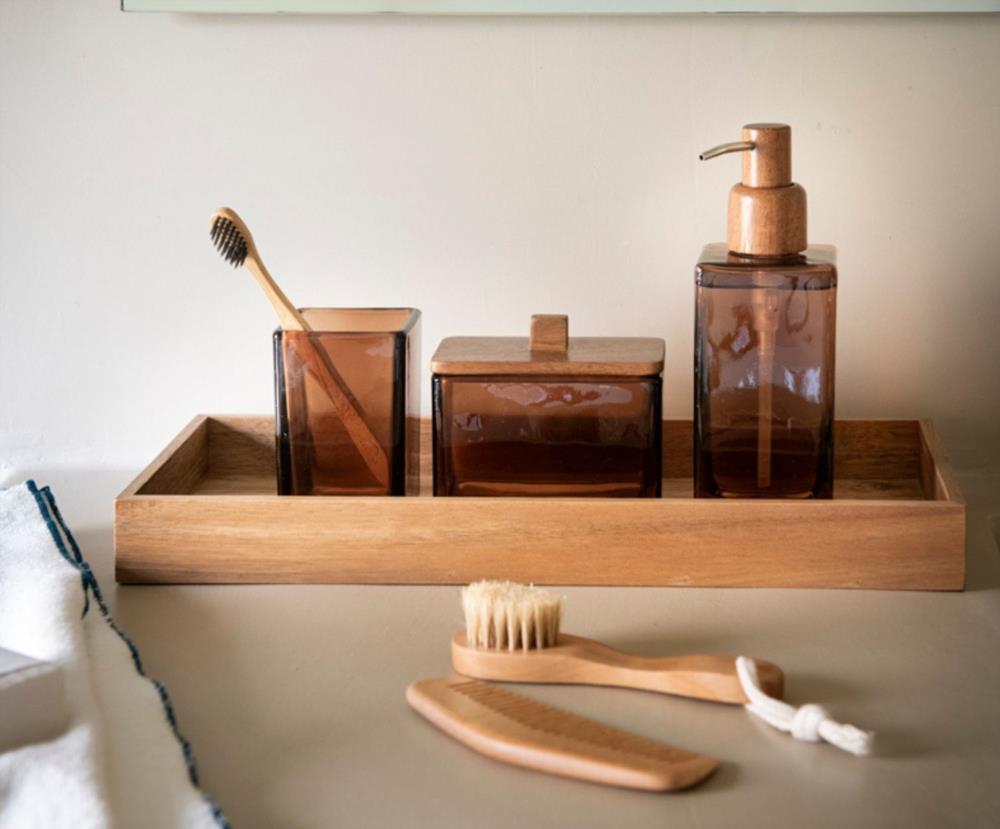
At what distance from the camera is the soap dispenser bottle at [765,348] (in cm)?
93

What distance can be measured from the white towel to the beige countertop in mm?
21

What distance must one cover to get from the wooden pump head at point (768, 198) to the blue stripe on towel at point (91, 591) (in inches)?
18.6

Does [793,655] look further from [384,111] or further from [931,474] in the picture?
[384,111]

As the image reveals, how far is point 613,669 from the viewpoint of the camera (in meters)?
0.75

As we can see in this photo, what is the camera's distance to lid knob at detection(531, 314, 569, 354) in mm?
960

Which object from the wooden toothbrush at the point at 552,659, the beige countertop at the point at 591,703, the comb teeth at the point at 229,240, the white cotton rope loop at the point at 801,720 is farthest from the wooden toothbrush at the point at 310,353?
the white cotton rope loop at the point at 801,720

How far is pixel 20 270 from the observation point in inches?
46.2

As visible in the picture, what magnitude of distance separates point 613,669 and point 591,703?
0.02 metres

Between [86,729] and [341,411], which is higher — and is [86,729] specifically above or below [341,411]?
below

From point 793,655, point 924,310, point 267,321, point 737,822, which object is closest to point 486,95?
point 267,321

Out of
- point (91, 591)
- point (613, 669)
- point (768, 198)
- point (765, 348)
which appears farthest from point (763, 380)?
point (91, 591)

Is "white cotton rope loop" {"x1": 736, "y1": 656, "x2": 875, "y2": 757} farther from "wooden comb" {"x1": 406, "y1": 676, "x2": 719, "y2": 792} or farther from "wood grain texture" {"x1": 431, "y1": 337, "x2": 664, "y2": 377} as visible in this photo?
"wood grain texture" {"x1": 431, "y1": 337, "x2": 664, "y2": 377}

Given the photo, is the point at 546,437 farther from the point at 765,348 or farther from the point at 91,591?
the point at 91,591

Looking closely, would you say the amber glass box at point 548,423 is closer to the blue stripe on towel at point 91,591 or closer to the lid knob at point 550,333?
the lid knob at point 550,333
